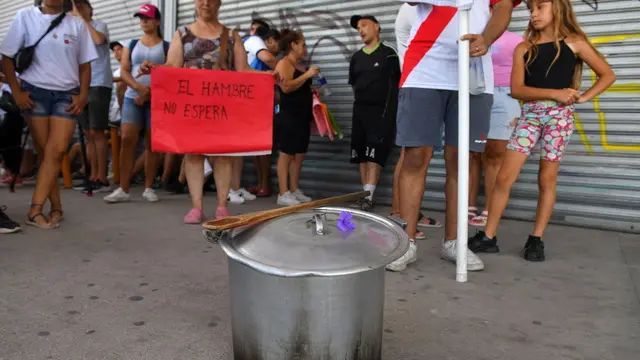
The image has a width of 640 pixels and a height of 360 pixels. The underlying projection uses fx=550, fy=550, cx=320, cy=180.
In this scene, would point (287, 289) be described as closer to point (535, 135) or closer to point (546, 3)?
point (535, 135)

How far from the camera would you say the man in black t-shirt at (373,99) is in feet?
16.8

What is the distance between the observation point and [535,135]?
139 inches

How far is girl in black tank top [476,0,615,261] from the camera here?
136 inches

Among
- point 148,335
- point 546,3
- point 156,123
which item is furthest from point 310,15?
point 148,335

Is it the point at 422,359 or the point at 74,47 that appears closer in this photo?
the point at 422,359

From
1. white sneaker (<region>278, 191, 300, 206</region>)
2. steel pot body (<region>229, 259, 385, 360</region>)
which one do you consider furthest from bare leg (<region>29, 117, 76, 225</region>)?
steel pot body (<region>229, 259, 385, 360</region>)

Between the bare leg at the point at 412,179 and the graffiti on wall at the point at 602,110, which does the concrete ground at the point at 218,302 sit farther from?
the graffiti on wall at the point at 602,110

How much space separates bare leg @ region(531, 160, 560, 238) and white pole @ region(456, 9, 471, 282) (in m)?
0.94

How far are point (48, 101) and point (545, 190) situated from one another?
3.59 m

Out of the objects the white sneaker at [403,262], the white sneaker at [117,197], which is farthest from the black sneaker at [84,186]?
the white sneaker at [403,262]

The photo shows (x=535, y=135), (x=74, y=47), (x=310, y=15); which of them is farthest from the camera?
(x=310, y=15)

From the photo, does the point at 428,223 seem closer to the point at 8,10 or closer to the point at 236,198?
the point at 236,198

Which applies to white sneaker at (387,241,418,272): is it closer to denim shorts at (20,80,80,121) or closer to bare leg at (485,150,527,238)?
bare leg at (485,150,527,238)

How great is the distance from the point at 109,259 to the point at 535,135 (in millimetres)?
2768
